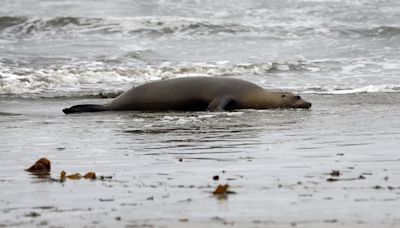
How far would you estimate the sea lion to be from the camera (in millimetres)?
9711

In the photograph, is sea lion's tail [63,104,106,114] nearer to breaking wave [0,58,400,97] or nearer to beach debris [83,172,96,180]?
breaking wave [0,58,400,97]

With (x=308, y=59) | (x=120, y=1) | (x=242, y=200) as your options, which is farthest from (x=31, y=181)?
(x=120, y=1)

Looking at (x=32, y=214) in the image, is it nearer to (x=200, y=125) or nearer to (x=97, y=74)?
(x=200, y=125)

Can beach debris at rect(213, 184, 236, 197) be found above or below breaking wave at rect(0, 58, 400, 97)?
below

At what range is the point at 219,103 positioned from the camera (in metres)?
9.56

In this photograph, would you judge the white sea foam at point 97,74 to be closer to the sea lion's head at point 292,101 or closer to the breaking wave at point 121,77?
the breaking wave at point 121,77

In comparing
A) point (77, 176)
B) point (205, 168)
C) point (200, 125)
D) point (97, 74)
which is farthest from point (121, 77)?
point (77, 176)

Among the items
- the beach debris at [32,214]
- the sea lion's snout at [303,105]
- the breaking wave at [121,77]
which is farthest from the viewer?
the breaking wave at [121,77]

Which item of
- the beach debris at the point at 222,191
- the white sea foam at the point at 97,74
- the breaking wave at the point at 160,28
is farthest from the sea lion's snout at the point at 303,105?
the breaking wave at the point at 160,28

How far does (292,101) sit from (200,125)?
6.46 feet

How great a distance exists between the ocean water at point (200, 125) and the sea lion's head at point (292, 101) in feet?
0.61

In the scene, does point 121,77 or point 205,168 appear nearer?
point 205,168

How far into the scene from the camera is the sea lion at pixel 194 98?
9711 mm

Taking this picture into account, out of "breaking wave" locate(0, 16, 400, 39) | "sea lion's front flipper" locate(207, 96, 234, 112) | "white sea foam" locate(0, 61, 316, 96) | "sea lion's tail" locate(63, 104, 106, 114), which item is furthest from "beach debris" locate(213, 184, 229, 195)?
"breaking wave" locate(0, 16, 400, 39)
